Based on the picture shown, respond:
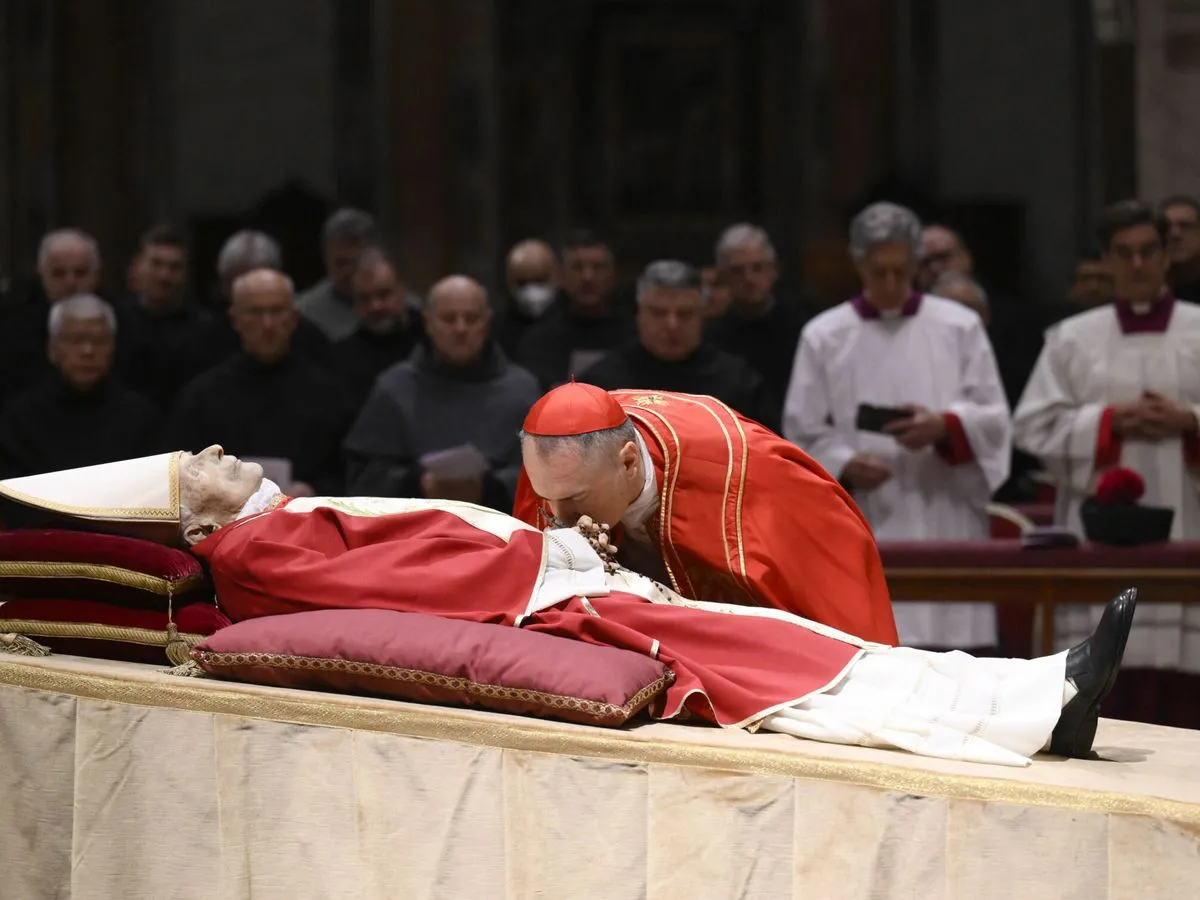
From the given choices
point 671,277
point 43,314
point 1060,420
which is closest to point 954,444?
point 1060,420

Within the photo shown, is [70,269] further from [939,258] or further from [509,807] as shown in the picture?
[509,807]

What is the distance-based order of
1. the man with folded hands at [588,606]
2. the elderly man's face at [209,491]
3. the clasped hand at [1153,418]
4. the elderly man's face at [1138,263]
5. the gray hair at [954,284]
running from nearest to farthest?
the man with folded hands at [588,606]
the elderly man's face at [209,491]
the clasped hand at [1153,418]
the elderly man's face at [1138,263]
the gray hair at [954,284]

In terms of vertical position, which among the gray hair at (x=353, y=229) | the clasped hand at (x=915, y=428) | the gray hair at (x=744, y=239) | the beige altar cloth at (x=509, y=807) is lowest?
the beige altar cloth at (x=509, y=807)

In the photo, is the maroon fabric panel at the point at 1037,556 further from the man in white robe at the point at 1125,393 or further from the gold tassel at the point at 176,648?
the gold tassel at the point at 176,648

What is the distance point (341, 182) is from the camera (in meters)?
11.5

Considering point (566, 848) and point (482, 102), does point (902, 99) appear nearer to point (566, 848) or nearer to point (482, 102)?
point (482, 102)

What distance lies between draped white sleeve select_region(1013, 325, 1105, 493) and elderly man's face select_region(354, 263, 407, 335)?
2720 millimetres

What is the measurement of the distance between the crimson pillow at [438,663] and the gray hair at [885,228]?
319 centimetres

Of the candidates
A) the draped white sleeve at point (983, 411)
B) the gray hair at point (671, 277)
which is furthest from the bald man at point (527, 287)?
the draped white sleeve at point (983, 411)

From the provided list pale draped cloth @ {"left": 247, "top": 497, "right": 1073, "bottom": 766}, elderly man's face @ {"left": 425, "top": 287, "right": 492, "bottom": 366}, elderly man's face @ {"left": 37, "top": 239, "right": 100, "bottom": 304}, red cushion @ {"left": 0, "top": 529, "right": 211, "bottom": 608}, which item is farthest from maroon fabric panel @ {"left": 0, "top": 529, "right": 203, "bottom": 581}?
elderly man's face @ {"left": 37, "top": 239, "right": 100, "bottom": 304}

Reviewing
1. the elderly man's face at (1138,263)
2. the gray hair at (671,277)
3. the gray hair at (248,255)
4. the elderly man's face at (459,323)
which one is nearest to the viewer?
the elderly man's face at (1138,263)

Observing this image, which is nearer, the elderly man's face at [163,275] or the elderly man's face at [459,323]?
the elderly man's face at [459,323]

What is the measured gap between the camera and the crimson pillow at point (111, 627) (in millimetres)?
3762

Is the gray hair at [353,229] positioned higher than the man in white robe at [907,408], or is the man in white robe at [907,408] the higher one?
the gray hair at [353,229]
